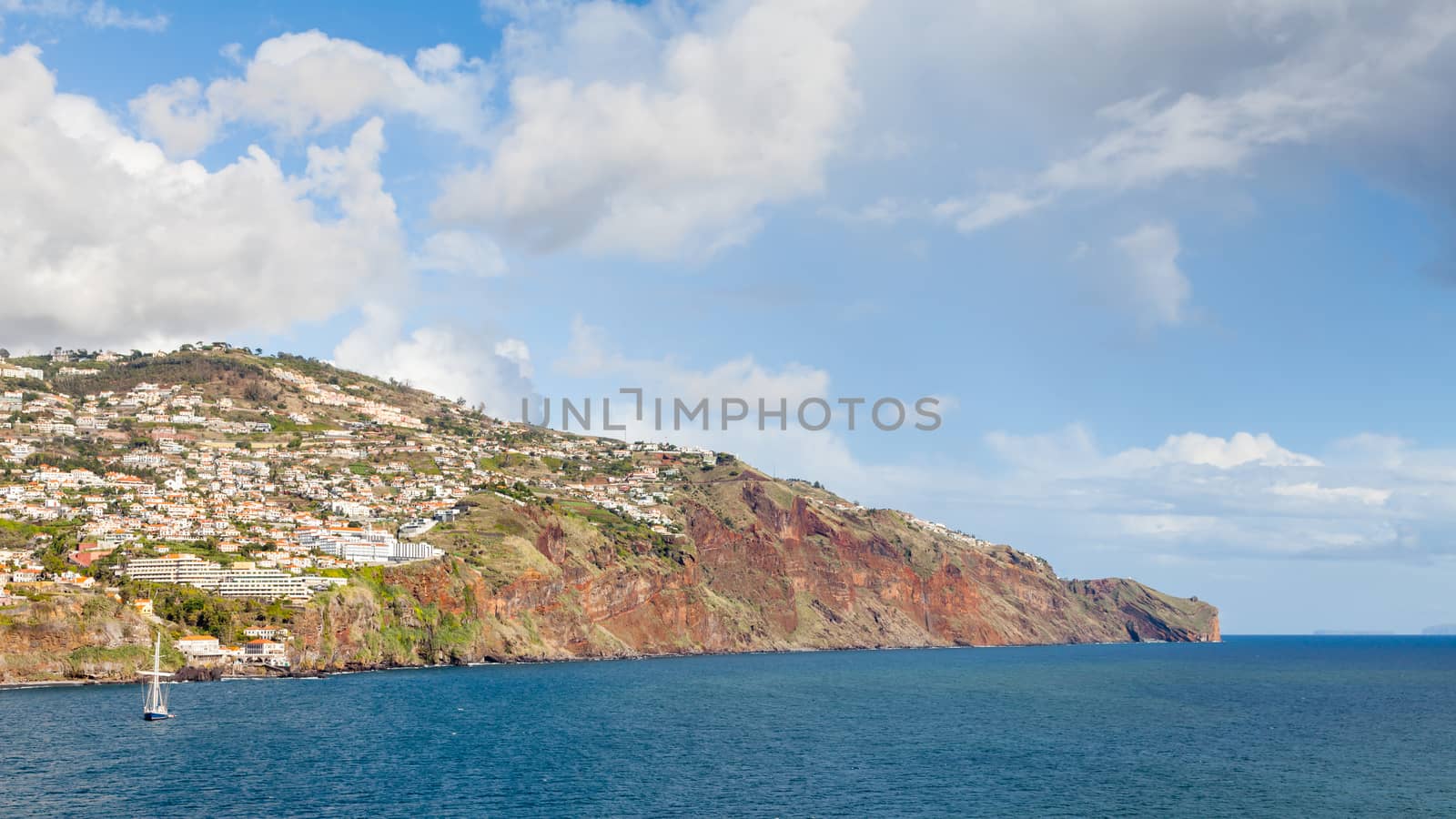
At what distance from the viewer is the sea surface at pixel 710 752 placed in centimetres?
6425

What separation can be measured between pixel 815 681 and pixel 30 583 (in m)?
100.0

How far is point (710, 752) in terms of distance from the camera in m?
82.9

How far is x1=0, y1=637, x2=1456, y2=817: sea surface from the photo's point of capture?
64.2m

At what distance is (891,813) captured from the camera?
204ft

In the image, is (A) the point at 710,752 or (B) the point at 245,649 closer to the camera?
(A) the point at 710,752

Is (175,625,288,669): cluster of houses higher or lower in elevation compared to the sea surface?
higher

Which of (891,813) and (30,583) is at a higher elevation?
(30,583)

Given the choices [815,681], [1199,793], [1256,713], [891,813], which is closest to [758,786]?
[891,813]

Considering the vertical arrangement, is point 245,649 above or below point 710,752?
above

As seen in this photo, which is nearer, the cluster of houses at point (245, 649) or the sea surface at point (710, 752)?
the sea surface at point (710, 752)

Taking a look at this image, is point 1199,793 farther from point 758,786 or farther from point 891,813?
point 758,786

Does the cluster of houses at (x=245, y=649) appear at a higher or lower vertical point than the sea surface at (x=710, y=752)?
higher

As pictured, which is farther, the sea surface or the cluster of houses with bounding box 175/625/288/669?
the cluster of houses with bounding box 175/625/288/669

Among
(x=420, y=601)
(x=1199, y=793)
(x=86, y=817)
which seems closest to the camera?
(x=86, y=817)
